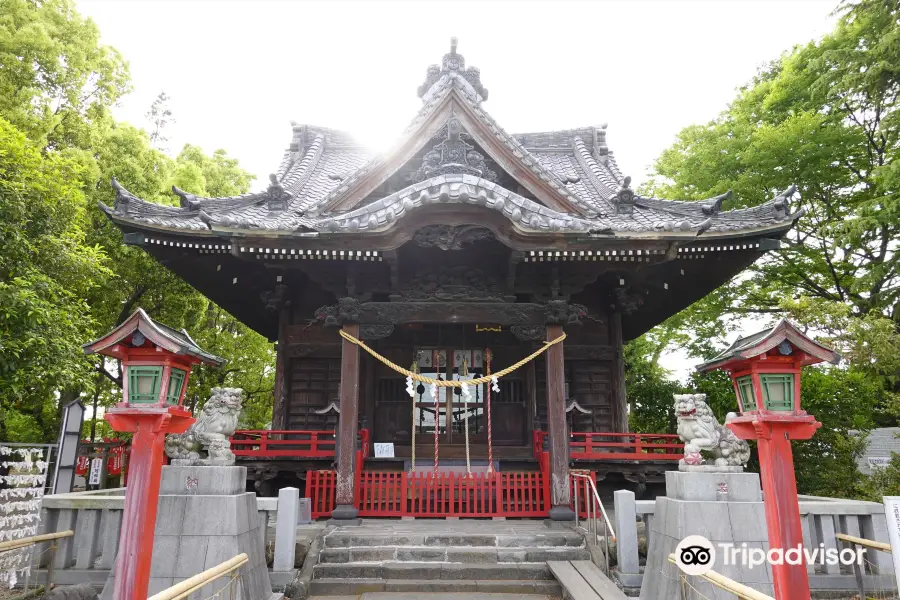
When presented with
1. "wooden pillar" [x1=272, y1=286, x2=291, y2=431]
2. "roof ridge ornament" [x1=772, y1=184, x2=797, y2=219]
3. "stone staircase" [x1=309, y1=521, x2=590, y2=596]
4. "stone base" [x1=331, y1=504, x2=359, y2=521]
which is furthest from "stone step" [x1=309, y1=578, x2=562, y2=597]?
"roof ridge ornament" [x1=772, y1=184, x2=797, y2=219]

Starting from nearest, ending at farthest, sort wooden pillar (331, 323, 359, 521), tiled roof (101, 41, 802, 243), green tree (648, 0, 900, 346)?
tiled roof (101, 41, 802, 243), wooden pillar (331, 323, 359, 521), green tree (648, 0, 900, 346)

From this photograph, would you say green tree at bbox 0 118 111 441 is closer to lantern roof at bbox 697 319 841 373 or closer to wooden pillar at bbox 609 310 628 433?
lantern roof at bbox 697 319 841 373

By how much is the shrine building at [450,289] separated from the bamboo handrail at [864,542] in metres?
3.55

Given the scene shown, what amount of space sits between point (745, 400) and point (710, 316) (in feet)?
50.3

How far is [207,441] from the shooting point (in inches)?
237

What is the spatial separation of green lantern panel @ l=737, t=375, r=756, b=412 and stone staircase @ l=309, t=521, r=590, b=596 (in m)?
3.63

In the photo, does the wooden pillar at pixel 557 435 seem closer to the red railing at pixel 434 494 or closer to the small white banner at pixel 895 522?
the red railing at pixel 434 494

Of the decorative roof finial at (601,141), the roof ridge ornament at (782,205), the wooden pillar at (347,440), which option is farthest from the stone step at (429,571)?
the decorative roof finial at (601,141)

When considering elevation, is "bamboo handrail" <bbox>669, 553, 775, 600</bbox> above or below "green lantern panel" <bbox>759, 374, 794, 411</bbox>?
below

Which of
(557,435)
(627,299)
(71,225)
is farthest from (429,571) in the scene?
(71,225)

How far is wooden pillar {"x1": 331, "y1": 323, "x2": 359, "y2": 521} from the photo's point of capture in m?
8.63

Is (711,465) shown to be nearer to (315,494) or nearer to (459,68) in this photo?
(315,494)

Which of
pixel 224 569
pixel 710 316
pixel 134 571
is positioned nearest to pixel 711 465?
pixel 224 569

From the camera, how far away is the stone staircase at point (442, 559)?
6.68m
